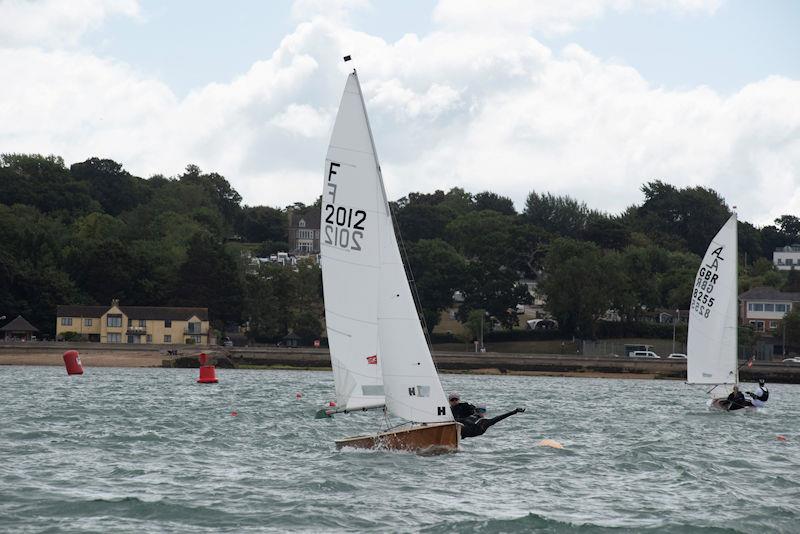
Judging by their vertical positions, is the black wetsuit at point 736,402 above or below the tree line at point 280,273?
below

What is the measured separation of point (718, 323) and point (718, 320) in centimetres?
14

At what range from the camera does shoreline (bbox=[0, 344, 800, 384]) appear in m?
93.4

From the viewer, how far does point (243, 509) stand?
22.8m

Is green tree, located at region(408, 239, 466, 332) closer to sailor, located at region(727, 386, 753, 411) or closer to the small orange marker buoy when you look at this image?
sailor, located at region(727, 386, 753, 411)

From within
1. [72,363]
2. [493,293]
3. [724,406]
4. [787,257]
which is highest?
[787,257]

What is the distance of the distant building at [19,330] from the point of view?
103750 millimetres

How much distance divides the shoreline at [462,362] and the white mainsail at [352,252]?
6401 cm

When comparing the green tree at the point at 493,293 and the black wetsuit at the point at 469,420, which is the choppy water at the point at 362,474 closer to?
the black wetsuit at the point at 469,420

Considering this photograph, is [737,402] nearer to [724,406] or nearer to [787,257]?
[724,406]

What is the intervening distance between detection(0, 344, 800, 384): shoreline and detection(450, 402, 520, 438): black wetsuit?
62697 mm

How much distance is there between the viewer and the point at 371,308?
1147 inches

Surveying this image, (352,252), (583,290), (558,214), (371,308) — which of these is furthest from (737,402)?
(558,214)

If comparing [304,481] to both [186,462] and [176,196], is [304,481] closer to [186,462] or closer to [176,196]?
[186,462]

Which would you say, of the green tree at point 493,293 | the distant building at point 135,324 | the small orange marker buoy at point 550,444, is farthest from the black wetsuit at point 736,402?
the green tree at point 493,293
